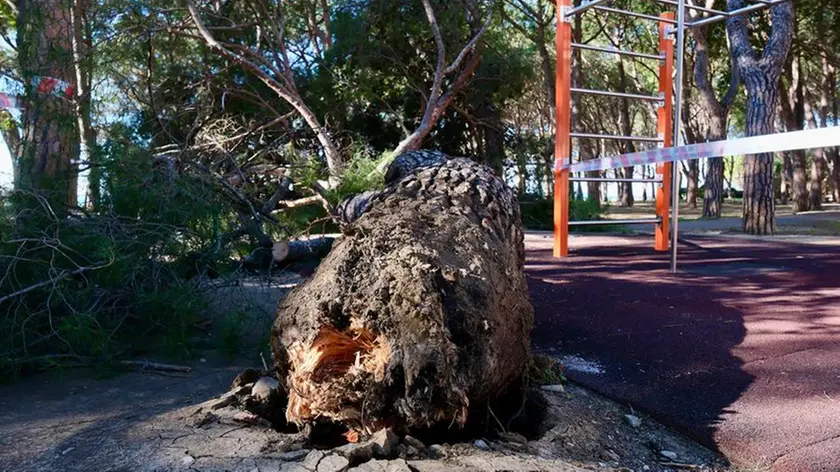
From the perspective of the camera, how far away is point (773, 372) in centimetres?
324

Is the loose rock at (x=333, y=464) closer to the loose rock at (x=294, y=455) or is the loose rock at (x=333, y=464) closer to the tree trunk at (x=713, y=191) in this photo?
the loose rock at (x=294, y=455)

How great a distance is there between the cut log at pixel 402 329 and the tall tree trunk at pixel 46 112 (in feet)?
8.31

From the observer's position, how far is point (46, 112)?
4574 millimetres

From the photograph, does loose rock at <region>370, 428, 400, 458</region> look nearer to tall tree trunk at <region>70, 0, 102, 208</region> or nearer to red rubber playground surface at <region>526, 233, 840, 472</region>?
red rubber playground surface at <region>526, 233, 840, 472</region>

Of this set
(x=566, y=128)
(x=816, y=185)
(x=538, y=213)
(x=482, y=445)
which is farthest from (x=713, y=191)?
(x=482, y=445)

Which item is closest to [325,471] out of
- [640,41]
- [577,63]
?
[577,63]

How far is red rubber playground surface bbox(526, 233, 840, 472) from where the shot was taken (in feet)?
8.70

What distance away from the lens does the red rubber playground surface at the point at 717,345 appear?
265 centimetres

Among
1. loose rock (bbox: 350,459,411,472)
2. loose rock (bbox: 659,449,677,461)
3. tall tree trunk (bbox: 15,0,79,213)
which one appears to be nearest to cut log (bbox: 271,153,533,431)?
loose rock (bbox: 350,459,411,472)

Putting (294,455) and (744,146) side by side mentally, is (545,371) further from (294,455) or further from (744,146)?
(744,146)

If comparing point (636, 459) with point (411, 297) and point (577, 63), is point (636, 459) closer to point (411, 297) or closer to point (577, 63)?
point (411, 297)

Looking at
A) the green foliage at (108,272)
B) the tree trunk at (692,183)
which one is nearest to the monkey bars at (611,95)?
the green foliage at (108,272)

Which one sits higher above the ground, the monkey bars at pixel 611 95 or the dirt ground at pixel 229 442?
the monkey bars at pixel 611 95

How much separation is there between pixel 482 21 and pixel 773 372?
9957 mm
